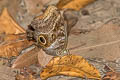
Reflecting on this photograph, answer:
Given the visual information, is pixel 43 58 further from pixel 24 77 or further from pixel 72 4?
pixel 72 4

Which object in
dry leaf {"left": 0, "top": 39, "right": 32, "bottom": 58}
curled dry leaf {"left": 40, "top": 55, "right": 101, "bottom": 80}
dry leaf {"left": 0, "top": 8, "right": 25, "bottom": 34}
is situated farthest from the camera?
dry leaf {"left": 0, "top": 8, "right": 25, "bottom": 34}

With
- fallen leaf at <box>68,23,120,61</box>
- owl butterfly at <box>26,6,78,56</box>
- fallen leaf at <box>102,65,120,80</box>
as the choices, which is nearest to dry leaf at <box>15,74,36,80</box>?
owl butterfly at <box>26,6,78,56</box>

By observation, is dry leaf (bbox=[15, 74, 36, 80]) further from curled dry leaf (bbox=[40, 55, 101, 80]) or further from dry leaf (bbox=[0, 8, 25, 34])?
dry leaf (bbox=[0, 8, 25, 34])

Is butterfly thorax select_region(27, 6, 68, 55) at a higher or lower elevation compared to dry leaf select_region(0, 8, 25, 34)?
lower

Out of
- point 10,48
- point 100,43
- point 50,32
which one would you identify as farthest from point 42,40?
point 100,43

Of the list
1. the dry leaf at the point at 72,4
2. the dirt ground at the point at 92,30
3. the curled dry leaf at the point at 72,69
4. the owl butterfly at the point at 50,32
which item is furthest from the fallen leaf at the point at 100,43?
the dry leaf at the point at 72,4

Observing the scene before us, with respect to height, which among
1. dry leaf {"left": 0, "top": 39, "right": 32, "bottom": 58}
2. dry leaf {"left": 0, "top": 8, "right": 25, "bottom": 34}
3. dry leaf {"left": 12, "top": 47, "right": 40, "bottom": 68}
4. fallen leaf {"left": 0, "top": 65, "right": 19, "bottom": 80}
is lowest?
fallen leaf {"left": 0, "top": 65, "right": 19, "bottom": 80}
